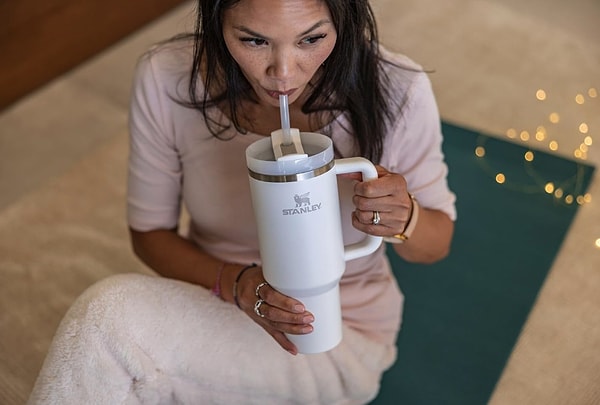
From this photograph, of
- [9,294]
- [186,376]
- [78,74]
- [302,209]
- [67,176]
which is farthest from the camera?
[78,74]

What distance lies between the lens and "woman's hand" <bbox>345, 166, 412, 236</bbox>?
0.87 meters

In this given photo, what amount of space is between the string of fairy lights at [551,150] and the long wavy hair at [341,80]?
70 cm

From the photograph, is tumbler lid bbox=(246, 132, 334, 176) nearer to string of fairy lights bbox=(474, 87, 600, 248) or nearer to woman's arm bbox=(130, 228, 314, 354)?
woman's arm bbox=(130, 228, 314, 354)

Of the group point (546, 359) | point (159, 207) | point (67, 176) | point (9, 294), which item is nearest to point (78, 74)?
point (67, 176)

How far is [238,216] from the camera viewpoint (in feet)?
3.57

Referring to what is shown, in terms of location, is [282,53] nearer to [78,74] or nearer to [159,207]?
[159,207]

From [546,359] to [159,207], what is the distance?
26.2 inches

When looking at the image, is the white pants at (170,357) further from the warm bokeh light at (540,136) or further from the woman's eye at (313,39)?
the warm bokeh light at (540,136)

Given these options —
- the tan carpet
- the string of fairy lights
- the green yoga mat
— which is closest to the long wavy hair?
the green yoga mat

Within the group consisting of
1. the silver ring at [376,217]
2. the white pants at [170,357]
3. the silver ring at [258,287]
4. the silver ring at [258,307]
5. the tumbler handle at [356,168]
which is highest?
the tumbler handle at [356,168]

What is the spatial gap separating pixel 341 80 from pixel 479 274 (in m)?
0.64

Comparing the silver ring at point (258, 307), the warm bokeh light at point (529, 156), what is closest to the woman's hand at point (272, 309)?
the silver ring at point (258, 307)

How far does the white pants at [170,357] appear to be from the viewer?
96cm

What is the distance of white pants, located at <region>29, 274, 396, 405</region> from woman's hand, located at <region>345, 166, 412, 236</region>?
24cm
